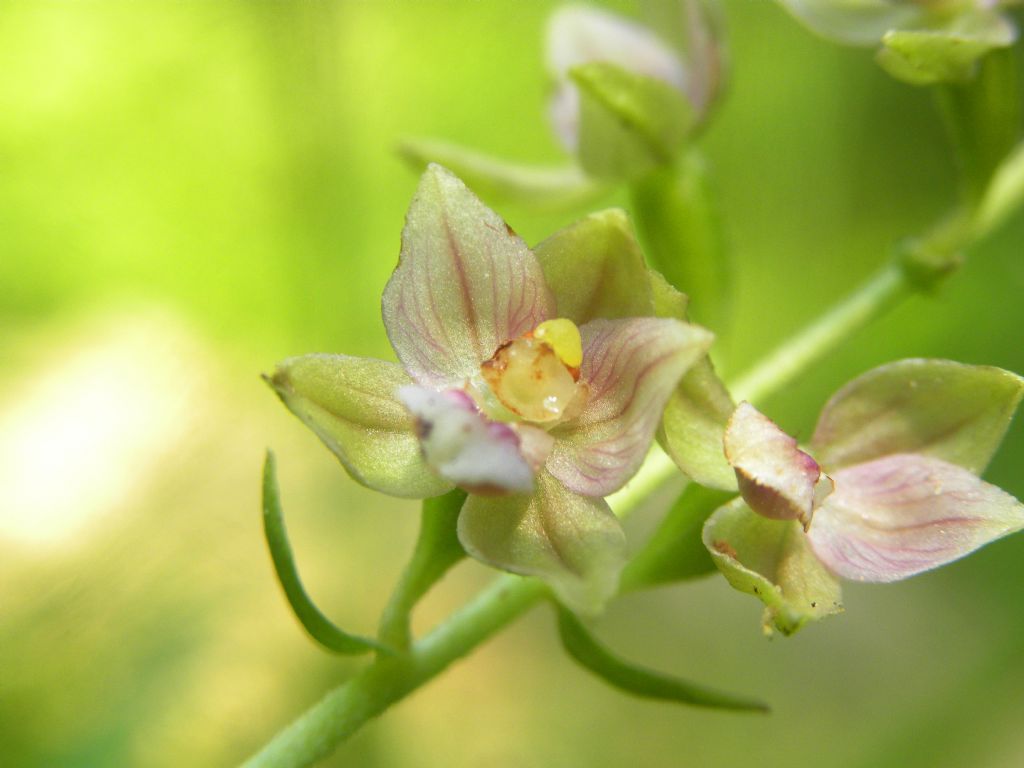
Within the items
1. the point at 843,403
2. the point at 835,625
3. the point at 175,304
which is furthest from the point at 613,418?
the point at 835,625

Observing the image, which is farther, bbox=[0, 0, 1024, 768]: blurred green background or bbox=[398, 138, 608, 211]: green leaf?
bbox=[0, 0, 1024, 768]: blurred green background

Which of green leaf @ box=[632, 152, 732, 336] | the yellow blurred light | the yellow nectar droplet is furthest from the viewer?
the yellow blurred light

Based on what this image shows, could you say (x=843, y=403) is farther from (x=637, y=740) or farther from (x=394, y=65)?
(x=394, y=65)

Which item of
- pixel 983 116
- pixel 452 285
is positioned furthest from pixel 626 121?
pixel 452 285

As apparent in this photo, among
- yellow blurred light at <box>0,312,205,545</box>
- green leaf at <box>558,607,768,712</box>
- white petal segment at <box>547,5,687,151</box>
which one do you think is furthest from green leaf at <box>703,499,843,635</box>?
yellow blurred light at <box>0,312,205,545</box>

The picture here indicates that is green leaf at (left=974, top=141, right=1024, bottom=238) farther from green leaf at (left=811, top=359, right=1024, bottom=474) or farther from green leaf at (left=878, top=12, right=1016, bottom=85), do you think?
green leaf at (left=811, top=359, right=1024, bottom=474)

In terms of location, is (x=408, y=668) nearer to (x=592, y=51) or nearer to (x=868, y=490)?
(x=868, y=490)

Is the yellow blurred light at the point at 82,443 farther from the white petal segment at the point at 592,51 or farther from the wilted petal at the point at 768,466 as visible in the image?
the wilted petal at the point at 768,466

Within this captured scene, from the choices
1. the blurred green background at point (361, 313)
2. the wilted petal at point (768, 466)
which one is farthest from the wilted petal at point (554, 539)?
the blurred green background at point (361, 313)
